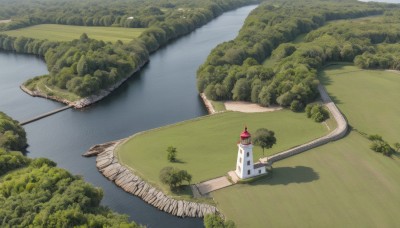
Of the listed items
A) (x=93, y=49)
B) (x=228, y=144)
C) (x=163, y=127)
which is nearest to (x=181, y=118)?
(x=163, y=127)

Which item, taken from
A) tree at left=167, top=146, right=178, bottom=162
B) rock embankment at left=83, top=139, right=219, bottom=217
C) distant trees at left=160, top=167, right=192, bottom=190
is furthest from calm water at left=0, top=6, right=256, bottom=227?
tree at left=167, top=146, right=178, bottom=162

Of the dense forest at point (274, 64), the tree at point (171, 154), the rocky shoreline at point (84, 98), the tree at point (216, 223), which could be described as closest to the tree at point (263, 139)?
the tree at point (171, 154)

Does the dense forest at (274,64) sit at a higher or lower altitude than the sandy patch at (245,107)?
higher

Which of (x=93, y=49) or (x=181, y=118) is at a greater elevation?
(x=93, y=49)

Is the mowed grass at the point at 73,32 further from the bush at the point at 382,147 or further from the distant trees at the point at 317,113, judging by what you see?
the bush at the point at 382,147

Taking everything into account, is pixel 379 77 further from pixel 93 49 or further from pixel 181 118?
pixel 93 49

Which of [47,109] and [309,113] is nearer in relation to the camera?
[309,113]

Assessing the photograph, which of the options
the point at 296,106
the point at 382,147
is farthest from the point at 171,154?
the point at 382,147
